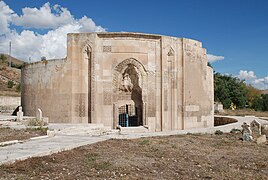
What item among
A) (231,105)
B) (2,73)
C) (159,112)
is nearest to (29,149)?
(159,112)

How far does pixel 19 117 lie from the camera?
692 inches

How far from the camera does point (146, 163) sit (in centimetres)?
795

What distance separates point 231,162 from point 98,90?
1081 centimetres

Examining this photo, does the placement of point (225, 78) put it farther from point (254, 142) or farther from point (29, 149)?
point (29, 149)

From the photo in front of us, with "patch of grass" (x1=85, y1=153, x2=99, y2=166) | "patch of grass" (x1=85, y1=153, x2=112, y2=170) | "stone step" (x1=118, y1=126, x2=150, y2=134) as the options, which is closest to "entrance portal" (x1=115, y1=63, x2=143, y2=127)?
"stone step" (x1=118, y1=126, x2=150, y2=134)

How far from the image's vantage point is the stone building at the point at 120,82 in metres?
18.1

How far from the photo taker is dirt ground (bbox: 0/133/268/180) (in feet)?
21.5

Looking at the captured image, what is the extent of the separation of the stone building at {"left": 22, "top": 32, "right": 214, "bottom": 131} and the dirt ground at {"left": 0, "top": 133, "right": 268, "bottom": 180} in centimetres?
705

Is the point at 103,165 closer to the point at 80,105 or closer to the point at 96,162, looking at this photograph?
the point at 96,162

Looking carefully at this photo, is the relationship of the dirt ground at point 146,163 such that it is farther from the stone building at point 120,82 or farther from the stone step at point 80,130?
the stone building at point 120,82

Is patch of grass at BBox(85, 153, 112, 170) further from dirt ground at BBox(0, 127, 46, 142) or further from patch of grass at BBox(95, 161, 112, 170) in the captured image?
dirt ground at BBox(0, 127, 46, 142)

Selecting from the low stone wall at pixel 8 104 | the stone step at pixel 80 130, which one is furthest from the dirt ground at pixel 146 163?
the low stone wall at pixel 8 104

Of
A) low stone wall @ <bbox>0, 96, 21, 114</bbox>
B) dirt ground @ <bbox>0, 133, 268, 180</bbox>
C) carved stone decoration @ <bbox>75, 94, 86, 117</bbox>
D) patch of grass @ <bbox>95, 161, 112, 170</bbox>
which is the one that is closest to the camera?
dirt ground @ <bbox>0, 133, 268, 180</bbox>

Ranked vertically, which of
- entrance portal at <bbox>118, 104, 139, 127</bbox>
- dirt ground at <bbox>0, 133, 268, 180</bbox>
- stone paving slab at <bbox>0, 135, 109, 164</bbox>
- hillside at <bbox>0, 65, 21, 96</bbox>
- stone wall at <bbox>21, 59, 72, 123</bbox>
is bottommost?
dirt ground at <bbox>0, 133, 268, 180</bbox>
